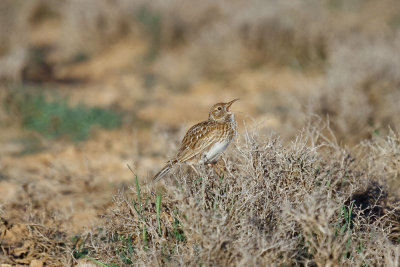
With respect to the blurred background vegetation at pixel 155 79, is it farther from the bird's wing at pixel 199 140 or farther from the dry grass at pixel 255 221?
the dry grass at pixel 255 221

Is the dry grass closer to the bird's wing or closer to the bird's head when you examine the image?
the bird's wing

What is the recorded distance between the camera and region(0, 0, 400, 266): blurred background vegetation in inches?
252

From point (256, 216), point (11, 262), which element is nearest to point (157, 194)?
point (256, 216)

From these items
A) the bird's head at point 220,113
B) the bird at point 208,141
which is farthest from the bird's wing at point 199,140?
the bird's head at point 220,113

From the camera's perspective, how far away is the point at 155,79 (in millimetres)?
9977

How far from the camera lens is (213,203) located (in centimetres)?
375

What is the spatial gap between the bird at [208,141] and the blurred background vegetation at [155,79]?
24cm

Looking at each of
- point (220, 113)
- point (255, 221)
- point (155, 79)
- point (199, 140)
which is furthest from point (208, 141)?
point (155, 79)

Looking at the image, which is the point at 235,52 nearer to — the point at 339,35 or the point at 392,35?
the point at 339,35

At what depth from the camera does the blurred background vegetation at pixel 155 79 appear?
6.39m

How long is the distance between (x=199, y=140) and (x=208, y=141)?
0.08 metres

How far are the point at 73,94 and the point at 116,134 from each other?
167cm

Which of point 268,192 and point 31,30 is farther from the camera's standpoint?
point 31,30

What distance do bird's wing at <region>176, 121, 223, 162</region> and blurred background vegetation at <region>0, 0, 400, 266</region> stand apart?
1.08 ft
